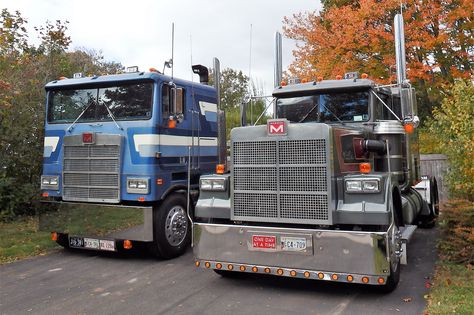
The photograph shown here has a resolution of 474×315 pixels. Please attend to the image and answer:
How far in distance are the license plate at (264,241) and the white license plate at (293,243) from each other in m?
0.12

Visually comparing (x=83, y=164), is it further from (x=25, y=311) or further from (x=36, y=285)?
(x=25, y=311)

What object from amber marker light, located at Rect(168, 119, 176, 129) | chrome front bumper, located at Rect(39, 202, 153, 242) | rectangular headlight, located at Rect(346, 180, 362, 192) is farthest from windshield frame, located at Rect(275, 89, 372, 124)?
chrome front bumper, located at Rect(39, 202, 153, 242)

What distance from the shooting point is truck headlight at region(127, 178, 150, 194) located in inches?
275

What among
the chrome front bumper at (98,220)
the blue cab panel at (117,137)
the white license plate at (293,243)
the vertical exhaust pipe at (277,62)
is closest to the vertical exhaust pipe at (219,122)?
the blue cab panel at (117,137)

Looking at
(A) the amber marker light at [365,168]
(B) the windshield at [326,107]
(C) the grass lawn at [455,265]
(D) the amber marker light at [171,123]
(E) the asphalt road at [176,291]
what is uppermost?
(B) the windshield at [326,107]

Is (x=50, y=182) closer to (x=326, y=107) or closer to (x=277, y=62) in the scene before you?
(x=326, y=107)

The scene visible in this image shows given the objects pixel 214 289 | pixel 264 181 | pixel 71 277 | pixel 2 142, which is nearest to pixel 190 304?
pixel 214 289

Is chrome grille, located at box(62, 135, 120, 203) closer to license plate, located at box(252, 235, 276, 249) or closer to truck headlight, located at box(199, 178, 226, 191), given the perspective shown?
truck headlight, located at box(199, 178, 226, 191)

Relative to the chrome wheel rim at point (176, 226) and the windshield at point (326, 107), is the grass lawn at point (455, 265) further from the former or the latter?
the chrome wheel rim at point (176, 226)

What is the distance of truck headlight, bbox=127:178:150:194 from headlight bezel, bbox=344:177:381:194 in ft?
10.9

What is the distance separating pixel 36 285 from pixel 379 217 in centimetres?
462

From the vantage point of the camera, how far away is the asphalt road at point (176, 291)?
5.03 m

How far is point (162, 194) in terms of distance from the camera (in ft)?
23.7

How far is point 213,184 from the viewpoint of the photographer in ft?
19.1
